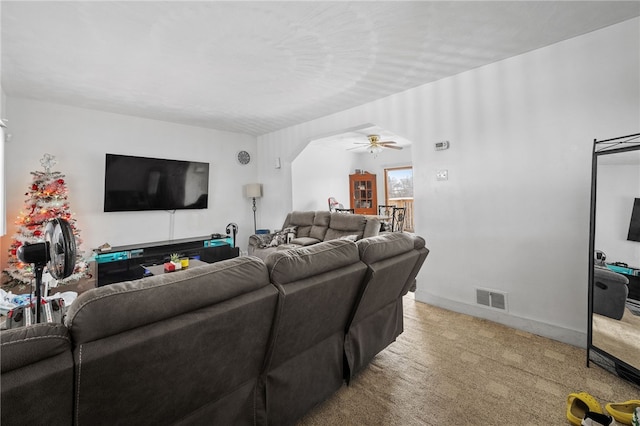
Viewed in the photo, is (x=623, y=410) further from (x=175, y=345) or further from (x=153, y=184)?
(x=153, y=184)

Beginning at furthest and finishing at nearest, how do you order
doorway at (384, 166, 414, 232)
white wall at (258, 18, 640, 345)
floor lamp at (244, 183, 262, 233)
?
doorway at (384, 166, 414, 232) → floor lamp at (244, 183, 262, 233) → white wall at (258, 18, 640, 345)

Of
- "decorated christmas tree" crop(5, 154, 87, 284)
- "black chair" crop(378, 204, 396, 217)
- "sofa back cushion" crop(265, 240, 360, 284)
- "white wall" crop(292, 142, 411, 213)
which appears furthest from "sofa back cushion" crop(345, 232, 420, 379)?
"black chair" crop(378, 204, 396, 217)

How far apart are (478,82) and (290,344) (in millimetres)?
3080

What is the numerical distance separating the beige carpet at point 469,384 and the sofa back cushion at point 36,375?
123cm

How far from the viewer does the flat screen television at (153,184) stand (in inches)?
165

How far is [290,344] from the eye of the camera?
4.78 ft

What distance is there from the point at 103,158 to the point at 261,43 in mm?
3281

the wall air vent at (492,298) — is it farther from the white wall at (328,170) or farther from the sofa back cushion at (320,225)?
the white wall at (328,170)

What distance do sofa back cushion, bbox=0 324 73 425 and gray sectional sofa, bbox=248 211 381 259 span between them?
3.47m

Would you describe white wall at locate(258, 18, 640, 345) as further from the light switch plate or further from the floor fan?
the floor fan

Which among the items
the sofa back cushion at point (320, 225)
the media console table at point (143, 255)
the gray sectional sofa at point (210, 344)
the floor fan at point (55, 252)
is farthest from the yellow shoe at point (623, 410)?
the media console table at point (143, 255)

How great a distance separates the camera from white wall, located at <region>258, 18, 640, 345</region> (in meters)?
2.34

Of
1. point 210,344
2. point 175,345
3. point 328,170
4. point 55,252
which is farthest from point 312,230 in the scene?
point 175,345

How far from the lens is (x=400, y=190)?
28.3 ft
